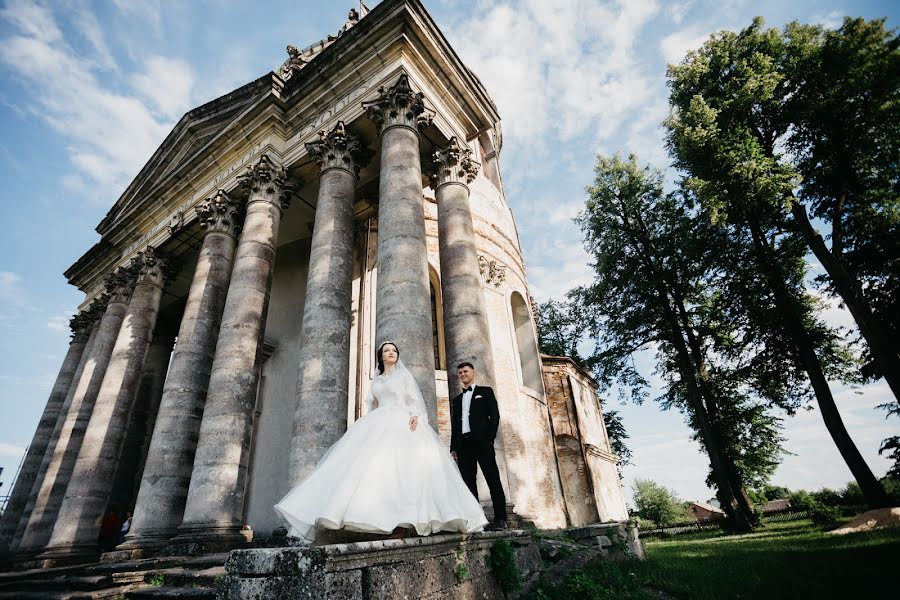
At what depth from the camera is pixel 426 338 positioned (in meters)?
6.91

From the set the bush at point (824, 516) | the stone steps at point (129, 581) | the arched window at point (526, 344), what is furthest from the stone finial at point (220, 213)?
the bush at point (824, 516)

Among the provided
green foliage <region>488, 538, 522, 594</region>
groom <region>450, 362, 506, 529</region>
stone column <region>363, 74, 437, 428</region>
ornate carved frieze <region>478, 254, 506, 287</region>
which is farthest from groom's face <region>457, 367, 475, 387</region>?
ornate carved frieze <region>478, 254, 506, 287</region>

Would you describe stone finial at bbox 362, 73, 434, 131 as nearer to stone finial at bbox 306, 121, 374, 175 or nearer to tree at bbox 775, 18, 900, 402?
stone finial at bbox 306, 121, 374, 175

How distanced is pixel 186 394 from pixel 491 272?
31.3 ft

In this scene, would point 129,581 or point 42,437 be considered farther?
point 42,437

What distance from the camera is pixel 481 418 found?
5.23 metres

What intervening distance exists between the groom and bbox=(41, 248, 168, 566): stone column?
10489 millimetres

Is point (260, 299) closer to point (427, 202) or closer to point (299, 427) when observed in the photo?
point (299, 427)

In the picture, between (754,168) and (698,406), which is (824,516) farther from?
(754,168)

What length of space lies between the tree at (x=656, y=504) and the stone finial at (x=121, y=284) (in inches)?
1775

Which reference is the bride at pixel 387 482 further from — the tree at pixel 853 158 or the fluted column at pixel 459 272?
the tree at pixel 853 158

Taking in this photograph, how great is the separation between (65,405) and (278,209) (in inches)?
469

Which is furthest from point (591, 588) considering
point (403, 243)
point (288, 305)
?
point (288, 305)

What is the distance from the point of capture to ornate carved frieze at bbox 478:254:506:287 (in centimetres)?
1468
